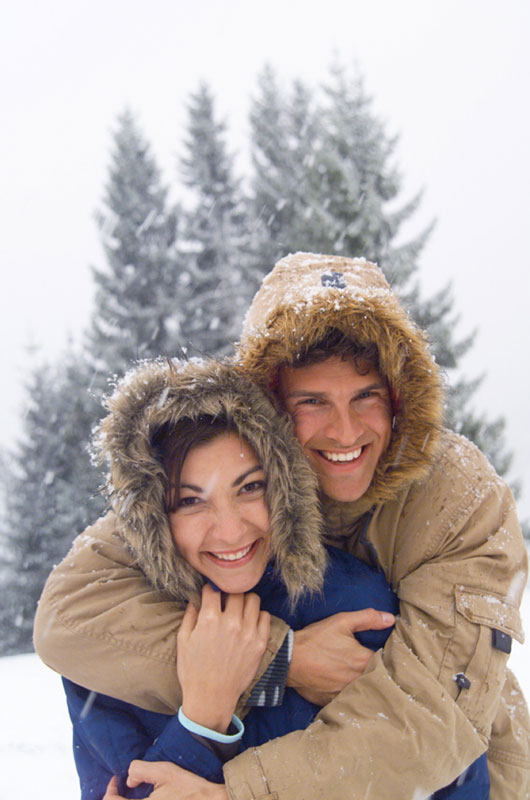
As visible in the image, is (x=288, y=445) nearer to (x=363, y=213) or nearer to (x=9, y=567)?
(x=363, y=213)

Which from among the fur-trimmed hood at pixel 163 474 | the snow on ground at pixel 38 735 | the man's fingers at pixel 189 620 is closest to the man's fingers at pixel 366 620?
the fur-trimmed hood at pixel 163 474

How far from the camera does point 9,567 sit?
18.0 metres

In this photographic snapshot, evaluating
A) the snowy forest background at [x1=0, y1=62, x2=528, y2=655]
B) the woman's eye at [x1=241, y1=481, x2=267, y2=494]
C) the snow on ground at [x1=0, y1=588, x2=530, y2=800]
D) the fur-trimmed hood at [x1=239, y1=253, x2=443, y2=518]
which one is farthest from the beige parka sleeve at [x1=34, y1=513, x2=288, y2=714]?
the snowy forest background at [x1=0, y1=62, x2=528, y2=655]

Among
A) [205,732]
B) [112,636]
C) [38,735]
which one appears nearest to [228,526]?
[112,636]

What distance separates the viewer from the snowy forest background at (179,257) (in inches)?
595

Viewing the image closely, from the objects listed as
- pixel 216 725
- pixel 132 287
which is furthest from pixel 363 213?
pixel 216 725

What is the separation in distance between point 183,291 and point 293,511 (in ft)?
57.5

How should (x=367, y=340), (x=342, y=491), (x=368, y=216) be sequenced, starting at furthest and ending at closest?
(x=368, y=216)
(x=342, y=491)
(x=367, y=340)

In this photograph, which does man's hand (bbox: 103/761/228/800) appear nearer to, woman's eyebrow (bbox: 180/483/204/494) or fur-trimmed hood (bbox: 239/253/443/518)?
woman's eyebrow (bbox: 180/483/204/494)

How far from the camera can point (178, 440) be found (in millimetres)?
2164

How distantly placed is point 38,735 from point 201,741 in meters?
4.19

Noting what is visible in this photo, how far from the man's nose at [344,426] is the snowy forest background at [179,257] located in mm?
12916

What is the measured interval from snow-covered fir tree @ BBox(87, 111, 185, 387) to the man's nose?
15.8m

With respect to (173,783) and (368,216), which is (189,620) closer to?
(173,783)
